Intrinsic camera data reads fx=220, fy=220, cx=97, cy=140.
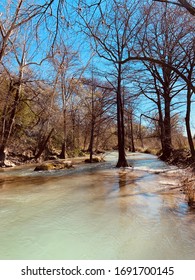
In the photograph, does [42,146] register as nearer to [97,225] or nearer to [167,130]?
[167,130]

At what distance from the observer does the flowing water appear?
3.02m

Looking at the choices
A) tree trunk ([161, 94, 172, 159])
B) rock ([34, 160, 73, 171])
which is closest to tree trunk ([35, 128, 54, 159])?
rock ([34, 160, 73, 171])

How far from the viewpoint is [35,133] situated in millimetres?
20812

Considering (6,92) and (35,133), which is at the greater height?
(6,92)

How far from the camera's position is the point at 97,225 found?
12.9 ft

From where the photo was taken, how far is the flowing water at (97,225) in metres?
3.02

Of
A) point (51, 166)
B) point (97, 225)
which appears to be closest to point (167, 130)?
point (51, 166)

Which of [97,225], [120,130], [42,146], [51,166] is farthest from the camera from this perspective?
[42,146]

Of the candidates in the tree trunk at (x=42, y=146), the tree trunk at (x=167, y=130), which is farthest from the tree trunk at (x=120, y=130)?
the tree trunk at (x=42, y=146)

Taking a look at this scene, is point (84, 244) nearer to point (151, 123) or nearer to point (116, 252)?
point (116, 252)

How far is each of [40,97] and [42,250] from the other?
15168 mm

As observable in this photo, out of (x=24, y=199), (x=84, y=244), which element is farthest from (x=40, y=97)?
(x=84, y=244)

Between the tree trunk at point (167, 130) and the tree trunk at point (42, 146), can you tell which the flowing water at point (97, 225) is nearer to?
the tree trunk at point (167, 130)

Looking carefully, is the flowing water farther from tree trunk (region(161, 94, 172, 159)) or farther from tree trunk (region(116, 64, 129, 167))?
tree trunk (region(161, 94, 172, 159))
